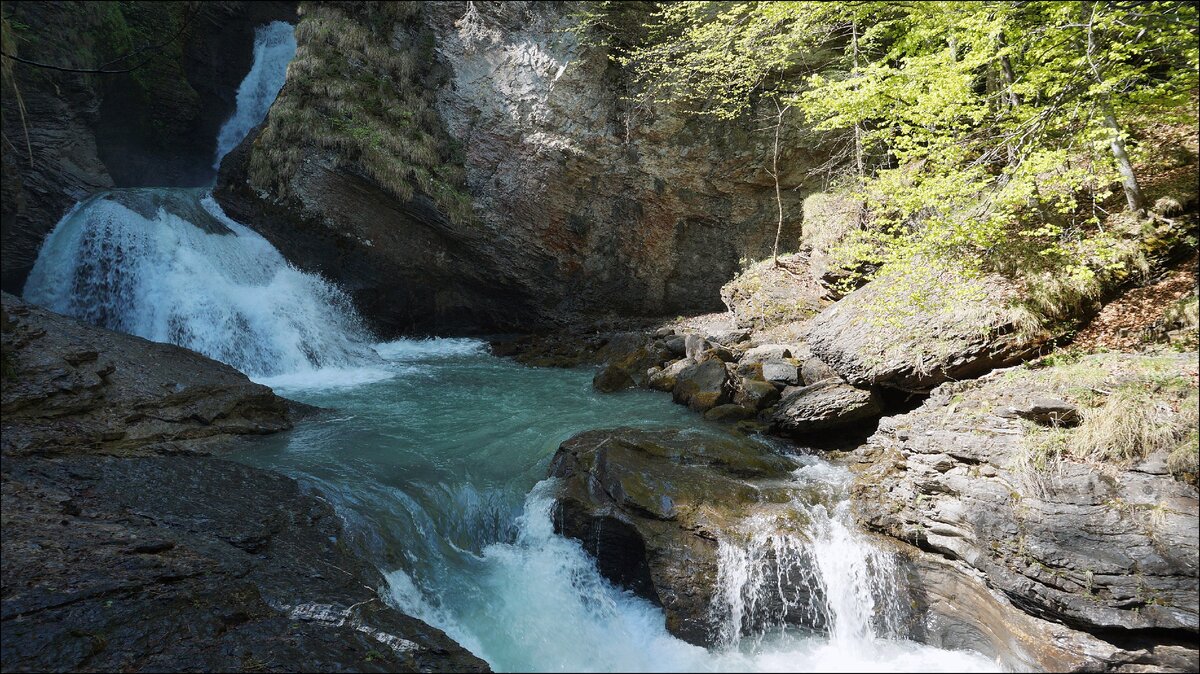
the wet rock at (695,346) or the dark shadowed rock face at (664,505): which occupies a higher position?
the wet rock at (695,346)

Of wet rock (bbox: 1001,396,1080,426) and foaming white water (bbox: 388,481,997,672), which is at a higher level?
wet rock (bbox: 1001,396,1080,426)

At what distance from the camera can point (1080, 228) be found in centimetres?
643

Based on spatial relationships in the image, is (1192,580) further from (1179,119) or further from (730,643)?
(1179,119)

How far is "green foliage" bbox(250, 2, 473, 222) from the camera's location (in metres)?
13.0

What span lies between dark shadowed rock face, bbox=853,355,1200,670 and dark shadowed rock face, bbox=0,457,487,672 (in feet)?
14.9

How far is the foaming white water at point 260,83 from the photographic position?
674 inches

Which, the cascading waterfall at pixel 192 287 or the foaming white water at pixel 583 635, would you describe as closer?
the foaming white water at pixel 583 635

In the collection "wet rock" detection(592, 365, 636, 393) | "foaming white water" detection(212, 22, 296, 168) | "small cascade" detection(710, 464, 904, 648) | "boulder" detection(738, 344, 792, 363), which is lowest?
"small cascade" detection(710, 464, 904, 648)

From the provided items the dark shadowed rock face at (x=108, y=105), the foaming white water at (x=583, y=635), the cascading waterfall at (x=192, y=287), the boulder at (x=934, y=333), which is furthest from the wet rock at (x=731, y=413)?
the dark shadowed rock face at (x=108, y=105)

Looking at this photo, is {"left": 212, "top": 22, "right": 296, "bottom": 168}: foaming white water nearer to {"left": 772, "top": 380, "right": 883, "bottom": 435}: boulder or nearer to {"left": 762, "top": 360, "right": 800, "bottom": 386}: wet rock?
{"left": 762, "top": 360, "right": 800, "bottom": 386}: wet rock

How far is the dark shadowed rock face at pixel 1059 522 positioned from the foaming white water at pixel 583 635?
86 cm

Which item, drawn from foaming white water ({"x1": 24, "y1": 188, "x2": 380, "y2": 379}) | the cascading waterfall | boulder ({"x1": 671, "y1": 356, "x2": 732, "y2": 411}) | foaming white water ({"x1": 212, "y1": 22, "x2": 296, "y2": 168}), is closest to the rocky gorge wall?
the cascading waterfall

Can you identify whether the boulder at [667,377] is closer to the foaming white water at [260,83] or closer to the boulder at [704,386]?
the boulder at [704,386]

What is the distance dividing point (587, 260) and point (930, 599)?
1117cm
